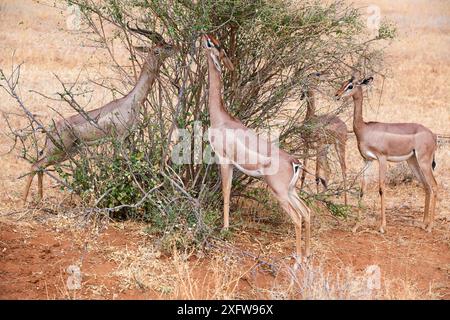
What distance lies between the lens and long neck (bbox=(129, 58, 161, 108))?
6.82 m

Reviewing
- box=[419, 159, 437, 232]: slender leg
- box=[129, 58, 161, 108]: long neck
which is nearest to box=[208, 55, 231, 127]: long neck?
box=[129, 58, 161, 108]: long neck

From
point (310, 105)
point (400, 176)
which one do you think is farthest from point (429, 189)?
point (400, 176)

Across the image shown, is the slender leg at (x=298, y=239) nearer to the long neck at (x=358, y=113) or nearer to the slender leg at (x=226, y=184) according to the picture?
the slender leg at (x=226, y=184)

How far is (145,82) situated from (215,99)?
994 millimetres

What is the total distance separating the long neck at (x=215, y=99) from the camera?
6.17 m

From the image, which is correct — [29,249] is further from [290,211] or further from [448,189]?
[448,189]

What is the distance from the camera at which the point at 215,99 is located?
6.20 meters

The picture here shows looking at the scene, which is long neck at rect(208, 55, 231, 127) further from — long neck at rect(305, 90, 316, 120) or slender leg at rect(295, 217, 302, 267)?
long neck at rect(305, 90, 316, 120)

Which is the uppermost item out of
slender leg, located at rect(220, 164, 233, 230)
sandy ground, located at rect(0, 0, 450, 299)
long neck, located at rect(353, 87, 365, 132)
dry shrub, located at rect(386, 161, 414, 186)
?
long neck, located at rect(353, 87, 365, 132)

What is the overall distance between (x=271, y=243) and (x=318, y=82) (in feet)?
5.63

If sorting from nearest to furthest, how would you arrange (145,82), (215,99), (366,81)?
Answer: (215,99), (145,82), (366,81)

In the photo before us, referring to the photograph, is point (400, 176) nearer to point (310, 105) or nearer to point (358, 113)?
point (358, 113)

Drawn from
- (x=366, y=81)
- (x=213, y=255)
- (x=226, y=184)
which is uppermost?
(x=366, y=81)

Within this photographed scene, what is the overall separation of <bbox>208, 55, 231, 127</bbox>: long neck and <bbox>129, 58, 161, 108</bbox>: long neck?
77 cm
